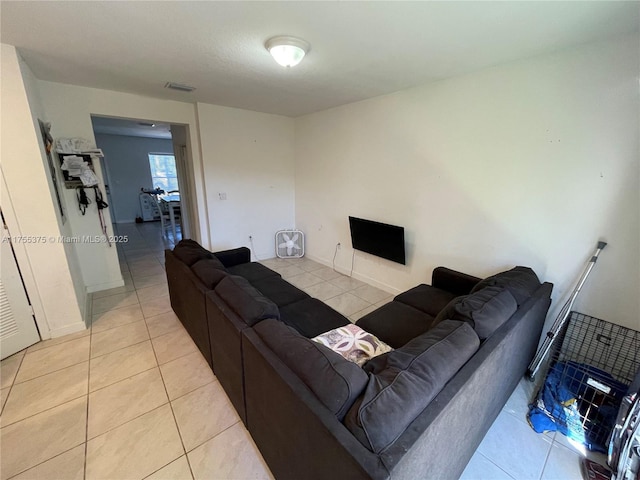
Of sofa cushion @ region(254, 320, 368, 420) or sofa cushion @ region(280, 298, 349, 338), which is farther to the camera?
sofa cushion @ region(280, 298, 349, 338)

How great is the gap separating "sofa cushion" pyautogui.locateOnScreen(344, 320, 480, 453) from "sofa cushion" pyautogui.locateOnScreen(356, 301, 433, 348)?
0.55 metres

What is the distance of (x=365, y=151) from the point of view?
3408 millimetres

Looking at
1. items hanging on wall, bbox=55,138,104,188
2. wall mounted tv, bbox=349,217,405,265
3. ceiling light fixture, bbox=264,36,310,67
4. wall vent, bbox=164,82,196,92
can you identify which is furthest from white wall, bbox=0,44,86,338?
wall mounted tv, bbox=349,217,405,265

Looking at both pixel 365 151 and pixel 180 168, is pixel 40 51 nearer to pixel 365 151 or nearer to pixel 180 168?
pixel 180 168

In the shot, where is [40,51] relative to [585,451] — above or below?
above

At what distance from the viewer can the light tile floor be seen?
144 centimetres

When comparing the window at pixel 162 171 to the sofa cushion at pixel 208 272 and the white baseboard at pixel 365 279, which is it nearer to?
the white baseboard at pixel 365 279

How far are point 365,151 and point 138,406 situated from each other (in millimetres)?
3300

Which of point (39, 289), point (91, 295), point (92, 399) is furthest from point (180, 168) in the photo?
point (92, 399)

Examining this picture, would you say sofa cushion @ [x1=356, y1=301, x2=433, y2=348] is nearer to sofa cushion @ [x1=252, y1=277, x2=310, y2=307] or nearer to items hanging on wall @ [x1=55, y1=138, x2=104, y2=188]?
sofa cushion @ [x1=252, y1=277, x2=310, y2=307]

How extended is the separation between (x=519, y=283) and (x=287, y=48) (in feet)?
7.48

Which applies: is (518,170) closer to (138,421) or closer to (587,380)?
(587,380)

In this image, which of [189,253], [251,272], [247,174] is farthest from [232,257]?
[247,174]

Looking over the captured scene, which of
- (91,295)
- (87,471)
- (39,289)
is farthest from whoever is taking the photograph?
(91,295)
